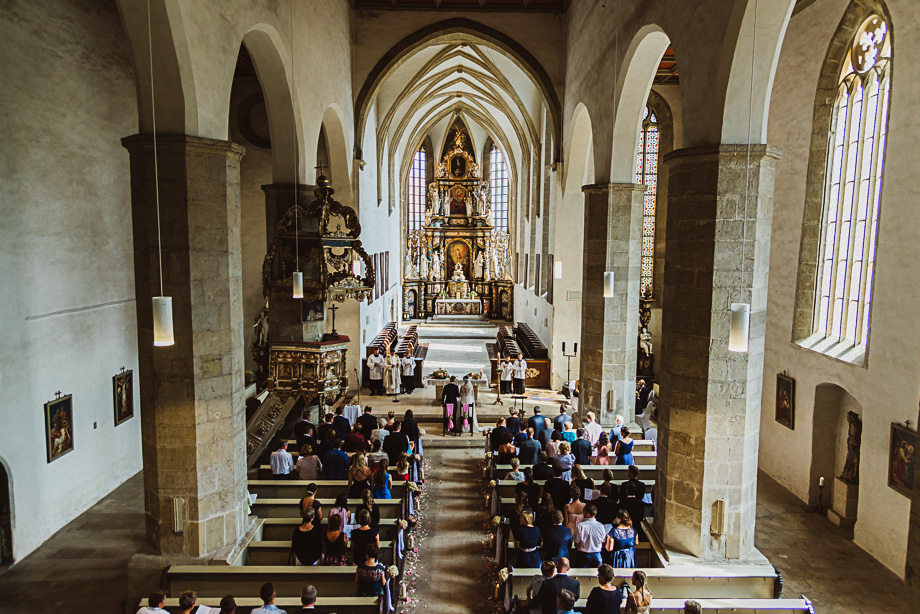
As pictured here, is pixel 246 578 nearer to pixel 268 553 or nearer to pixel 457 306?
pixel 268 553

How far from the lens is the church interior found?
675 cm

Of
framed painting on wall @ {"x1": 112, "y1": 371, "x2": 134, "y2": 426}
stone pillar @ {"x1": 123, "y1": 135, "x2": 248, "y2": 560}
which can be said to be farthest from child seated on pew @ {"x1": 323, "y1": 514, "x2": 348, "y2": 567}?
framed painting on wall @ {"x1": 112, "y1": 371, "x2": 134, "y2": 426}

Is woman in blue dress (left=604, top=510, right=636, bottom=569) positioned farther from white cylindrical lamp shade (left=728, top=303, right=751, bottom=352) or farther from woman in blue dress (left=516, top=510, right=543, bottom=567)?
white cylindrical lamp shade (left=728, top=303, right=751, bottom=352)

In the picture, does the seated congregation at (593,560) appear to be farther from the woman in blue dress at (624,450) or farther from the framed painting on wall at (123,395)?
the framed painting on wall at (123,395)

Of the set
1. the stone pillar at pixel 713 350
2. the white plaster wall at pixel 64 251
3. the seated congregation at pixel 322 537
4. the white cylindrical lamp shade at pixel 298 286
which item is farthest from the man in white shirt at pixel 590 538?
the white plaster wall at pixel 64 251

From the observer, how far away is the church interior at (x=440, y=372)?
675 cm

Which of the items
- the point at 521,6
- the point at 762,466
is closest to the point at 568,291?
the point at 762,466

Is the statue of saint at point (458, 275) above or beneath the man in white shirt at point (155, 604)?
above

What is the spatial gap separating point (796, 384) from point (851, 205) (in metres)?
3.18

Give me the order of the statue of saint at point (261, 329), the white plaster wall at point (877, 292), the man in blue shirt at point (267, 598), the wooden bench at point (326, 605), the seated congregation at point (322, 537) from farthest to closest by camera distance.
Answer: the statue of saint at point (261, 329) < the white plaster wall at point (877, 292) < the seated congregation at point (322, 537) < the wooden bench at point (326, 605) < the man in blue shirt at point (267, 598)

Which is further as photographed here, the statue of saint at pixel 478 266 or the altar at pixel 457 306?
the statue of saint at pixel 478 266

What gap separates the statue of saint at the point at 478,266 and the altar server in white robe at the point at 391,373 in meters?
19.1

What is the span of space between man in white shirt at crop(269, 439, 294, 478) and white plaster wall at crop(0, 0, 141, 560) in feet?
10.5

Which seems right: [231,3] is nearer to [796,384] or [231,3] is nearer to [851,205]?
[851,205]
